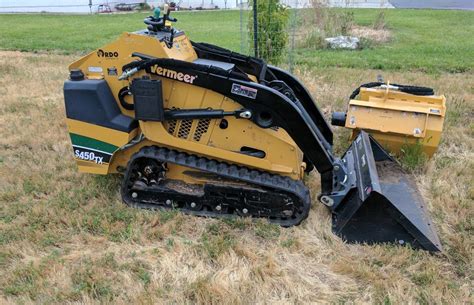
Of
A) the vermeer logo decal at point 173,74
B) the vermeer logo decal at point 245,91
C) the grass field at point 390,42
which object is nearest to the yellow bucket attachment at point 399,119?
the vermeer logo decal at point 245,91

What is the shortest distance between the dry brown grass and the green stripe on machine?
47 centimetres

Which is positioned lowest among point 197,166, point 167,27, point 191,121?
point 197,166

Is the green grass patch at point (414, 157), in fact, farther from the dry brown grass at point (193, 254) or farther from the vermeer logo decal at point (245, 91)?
the vermeer logo decal at point (245, 91)

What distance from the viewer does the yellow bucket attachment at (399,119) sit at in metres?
4.58

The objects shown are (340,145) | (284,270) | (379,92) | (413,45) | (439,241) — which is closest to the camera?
(284,270)

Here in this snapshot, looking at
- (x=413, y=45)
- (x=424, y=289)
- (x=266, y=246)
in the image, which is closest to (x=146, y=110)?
(x=266, y=246)

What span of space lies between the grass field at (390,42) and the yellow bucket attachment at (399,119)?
14.9ft

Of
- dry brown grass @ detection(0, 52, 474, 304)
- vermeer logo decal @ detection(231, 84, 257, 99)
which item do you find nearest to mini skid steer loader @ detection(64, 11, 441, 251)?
vermeer logo decal @ detection(231, 84, 257, 99)

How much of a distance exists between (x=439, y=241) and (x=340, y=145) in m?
2.02

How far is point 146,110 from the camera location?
3.78 m

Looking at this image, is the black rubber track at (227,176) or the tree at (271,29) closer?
the black rubber track at (227,176)

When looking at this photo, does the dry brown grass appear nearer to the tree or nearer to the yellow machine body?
the yellow machine body

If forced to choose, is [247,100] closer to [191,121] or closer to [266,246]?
[191,121]

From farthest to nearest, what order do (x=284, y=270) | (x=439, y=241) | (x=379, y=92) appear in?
(x=379, y=92)
(x=439, y=241)
(x=284, y=270)
